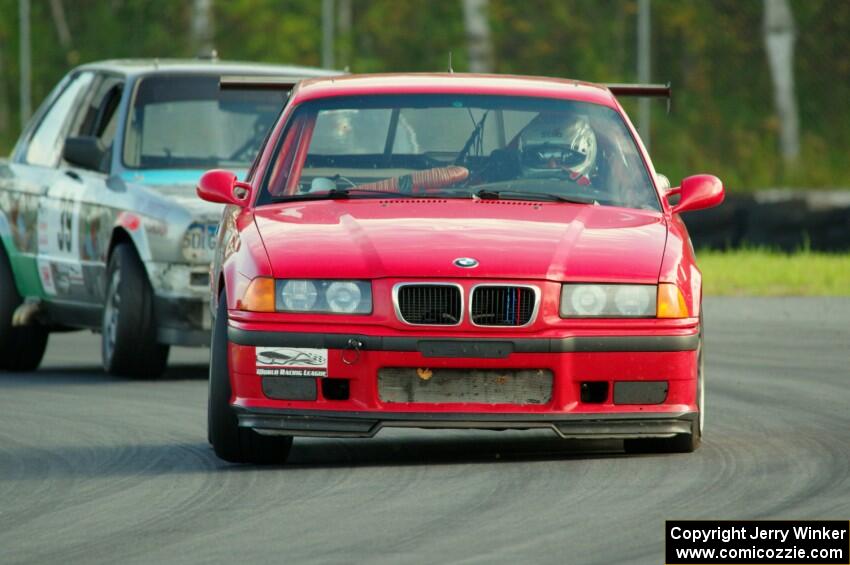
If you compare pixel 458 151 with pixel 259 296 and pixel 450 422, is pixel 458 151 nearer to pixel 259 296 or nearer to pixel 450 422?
pixel 259 296

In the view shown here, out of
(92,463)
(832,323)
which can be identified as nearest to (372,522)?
(92,463)

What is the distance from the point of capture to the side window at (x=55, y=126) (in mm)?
14352

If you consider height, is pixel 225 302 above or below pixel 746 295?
above

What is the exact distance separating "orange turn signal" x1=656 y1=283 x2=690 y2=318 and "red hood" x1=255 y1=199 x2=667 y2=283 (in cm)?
7

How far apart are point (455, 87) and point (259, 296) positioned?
6.15ft

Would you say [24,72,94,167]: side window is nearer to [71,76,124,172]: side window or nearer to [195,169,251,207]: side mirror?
[71,76,124,172]: side window

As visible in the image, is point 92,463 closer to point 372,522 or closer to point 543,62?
point 372,522

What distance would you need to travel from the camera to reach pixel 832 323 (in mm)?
16484

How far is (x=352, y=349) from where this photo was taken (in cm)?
831

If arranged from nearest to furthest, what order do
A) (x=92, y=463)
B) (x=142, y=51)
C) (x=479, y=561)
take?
(x=479, y=561), (x=92, y=463), (x=142, y=51)

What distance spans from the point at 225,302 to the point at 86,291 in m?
4.99

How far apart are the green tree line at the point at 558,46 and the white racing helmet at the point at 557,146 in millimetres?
24852

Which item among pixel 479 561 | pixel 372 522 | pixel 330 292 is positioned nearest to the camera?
pixel 479 561

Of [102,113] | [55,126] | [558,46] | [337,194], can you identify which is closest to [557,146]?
[337,194]
